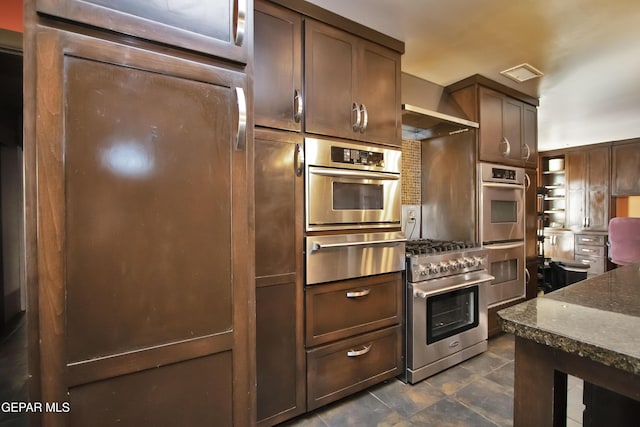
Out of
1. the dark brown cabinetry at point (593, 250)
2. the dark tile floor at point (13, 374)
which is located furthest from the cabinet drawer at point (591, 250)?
the dark tile floor at point (13, 374)

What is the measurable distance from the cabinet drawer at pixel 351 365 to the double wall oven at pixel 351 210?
46 cm

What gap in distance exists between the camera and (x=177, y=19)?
3.20 feet

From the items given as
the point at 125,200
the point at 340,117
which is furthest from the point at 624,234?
the point at 125,200

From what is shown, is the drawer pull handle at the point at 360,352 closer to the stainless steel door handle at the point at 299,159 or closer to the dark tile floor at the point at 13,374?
the stainless steel door handle at the point at 299,159

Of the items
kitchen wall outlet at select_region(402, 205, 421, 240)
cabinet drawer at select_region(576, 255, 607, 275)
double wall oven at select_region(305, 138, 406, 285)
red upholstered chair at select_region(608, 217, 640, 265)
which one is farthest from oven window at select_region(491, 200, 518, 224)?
cabinet drawer at select_region(576, 255, 607, 275)

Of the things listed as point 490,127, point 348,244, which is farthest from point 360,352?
point 490,127

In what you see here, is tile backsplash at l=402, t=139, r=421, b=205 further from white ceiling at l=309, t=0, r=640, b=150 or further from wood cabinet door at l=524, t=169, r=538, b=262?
wood cabinet door at l=524, t=169, r=538, b=262

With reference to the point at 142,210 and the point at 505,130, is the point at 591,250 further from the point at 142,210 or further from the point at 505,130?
the point at 142,210

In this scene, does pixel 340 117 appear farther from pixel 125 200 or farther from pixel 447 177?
pixel 447 177

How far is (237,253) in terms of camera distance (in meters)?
1.08

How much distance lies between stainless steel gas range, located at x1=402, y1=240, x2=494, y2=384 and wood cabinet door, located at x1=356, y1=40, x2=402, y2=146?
0.92 m

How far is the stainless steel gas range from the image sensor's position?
6.81 feet

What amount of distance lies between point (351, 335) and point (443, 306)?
0.89 meters

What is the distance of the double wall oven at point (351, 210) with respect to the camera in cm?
171
